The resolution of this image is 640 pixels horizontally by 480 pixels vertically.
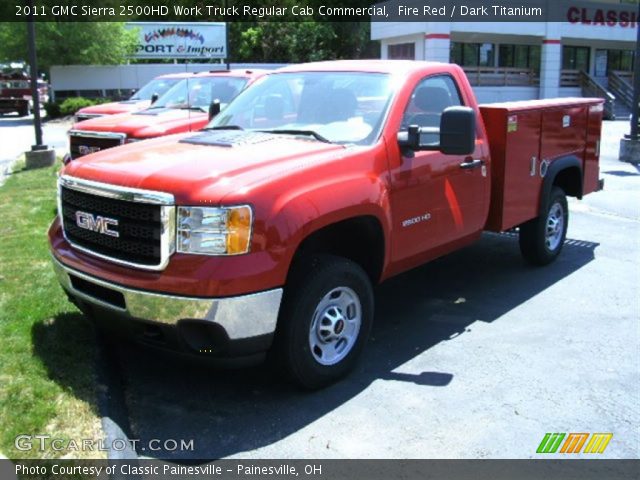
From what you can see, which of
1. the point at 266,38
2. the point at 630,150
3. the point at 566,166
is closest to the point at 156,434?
the point at 566,166

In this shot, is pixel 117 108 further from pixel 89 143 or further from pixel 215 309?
pixel 215 309

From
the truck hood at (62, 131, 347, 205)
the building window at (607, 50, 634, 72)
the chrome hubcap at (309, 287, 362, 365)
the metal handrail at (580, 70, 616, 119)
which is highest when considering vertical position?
the building window at (607, 50, 634, 72)

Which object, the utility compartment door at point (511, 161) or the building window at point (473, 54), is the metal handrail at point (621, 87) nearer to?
the building window at point (473, 54)

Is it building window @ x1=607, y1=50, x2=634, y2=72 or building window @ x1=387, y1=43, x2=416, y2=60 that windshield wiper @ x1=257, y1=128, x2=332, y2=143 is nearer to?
building window @ x1=387, y1=43, x2=416, y2=60

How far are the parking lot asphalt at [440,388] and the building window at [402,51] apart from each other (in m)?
29.5

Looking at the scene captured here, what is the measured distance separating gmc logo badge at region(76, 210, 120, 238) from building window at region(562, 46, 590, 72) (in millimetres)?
38324

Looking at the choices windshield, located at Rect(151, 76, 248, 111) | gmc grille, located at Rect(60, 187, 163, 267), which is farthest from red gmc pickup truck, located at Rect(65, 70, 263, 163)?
gmc grille, located at Rect(60, 187, 163, 267)

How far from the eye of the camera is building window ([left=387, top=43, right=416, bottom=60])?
34594 millimetres

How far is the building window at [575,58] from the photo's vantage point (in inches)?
1502

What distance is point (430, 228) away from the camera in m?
5.02

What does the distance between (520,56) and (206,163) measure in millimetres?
36838

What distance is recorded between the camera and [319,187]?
4043 mm

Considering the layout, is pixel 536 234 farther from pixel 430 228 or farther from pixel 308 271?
pixel 308 271

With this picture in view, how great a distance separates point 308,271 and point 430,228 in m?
1.32
